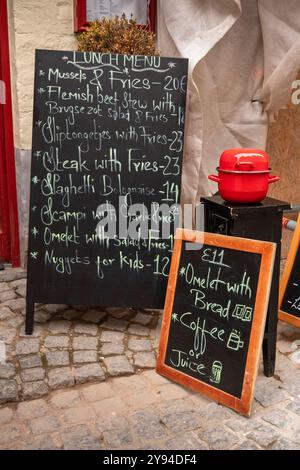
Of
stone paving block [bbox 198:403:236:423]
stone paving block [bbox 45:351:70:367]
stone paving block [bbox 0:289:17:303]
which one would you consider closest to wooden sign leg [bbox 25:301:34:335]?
stone paving block [bbox 45:351:70:367]

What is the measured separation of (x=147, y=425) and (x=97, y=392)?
44cm

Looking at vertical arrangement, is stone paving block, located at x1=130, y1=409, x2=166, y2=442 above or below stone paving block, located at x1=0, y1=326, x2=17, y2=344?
below

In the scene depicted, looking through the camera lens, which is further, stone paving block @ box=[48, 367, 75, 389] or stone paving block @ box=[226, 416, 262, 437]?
stone paving block @ box=[48, 367, 75, 389]

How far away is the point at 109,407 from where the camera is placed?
2.80 m

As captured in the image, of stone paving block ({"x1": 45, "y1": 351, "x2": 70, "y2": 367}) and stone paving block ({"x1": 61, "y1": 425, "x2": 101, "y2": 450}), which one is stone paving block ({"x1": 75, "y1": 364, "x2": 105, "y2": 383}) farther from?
stone paving block ({"x1": 61, "y1": 425, "x2": 101, "y2": 450})

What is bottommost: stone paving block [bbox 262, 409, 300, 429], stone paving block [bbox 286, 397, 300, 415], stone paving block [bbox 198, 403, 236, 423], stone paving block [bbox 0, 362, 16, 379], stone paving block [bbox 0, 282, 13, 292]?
stone paving block [bbox 262, 409, 300, 429]

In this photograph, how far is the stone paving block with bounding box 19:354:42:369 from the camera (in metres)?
3.16

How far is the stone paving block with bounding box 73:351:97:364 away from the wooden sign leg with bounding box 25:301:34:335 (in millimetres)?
444

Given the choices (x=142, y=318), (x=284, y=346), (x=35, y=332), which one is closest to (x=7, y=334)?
(x=35, y=332)

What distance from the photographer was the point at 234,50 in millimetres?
3969

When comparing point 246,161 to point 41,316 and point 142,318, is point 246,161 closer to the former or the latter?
point 142,318

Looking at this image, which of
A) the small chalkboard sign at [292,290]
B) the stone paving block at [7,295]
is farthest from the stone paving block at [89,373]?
the small chalkboard sign at [292,290]
